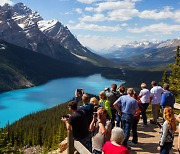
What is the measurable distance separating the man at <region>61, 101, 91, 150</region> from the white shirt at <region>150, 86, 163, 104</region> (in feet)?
29.5

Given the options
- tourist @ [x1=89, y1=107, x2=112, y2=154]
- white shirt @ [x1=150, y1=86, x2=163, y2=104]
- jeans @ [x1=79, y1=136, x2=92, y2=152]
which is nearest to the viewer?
tourist @ [x1=89, y1=107, x2=112, y2=154]

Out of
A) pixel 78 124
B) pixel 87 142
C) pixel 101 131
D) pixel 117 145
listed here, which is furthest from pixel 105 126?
pixel 117 145

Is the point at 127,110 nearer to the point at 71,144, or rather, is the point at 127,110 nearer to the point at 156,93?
the point at 71,144

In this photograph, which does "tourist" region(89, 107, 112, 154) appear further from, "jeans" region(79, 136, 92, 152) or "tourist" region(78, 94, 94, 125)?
"tourist" region(78, 94, 94, 125)

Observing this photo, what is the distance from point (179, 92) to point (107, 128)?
3938cm

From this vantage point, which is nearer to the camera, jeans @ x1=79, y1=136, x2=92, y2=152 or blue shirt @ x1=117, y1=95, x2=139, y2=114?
jeans @ x1=79, y1=136, x2=92, y2=152

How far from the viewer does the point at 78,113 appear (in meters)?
11.5

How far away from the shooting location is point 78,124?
11.6 m

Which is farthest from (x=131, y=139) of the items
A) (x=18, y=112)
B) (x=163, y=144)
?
(x=18, y=112)

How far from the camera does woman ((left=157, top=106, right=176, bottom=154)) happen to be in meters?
11.0

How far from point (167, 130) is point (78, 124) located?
3.38 meters

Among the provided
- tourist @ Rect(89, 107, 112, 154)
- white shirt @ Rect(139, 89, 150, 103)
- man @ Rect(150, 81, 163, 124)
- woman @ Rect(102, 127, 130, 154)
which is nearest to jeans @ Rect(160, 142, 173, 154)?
tourist @ Rect(89, 107, 112, 154)

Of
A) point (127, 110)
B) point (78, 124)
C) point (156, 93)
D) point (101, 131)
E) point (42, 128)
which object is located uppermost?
point (156, 93)

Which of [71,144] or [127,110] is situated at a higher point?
[127,110]
